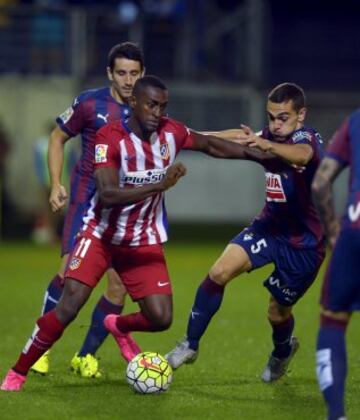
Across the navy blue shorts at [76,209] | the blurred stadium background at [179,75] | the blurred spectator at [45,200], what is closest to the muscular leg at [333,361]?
the navy blue shorts at [76,209]

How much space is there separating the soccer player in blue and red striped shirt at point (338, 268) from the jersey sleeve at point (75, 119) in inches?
119

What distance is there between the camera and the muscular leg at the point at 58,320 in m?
9.05

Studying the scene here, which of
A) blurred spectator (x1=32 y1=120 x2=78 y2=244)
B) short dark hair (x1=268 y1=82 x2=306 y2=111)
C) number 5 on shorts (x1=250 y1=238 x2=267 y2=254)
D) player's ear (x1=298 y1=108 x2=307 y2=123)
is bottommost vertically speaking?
blurred spectator (x1=32 y1=120 x2=78 y2=244)

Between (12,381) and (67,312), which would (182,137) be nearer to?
(67,312)

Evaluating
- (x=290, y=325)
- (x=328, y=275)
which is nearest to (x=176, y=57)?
(x=290, y=325)

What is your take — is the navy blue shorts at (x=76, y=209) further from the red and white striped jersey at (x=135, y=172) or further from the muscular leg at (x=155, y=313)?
the muscular leg at (x=155, y=313)

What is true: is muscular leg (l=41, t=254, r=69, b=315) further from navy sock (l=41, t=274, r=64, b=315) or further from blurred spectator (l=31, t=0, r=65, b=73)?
blurred spectator (l=31, t=0, r=65, b=73)

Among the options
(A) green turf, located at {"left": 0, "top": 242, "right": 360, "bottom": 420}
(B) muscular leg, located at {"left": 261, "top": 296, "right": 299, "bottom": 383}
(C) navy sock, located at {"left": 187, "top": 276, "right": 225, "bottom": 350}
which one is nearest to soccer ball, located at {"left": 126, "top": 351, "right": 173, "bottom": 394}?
(A) green turf, located at {"left": 0, "top": 242, "right": 360, "bottom": 420}

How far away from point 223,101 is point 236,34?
144 centimetres

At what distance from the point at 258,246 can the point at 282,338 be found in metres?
0.77

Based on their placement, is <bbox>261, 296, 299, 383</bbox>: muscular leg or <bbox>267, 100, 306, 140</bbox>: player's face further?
<bbox>261, 296, 299, 383</bbox>: muscular leg

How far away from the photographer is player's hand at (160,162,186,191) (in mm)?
8328

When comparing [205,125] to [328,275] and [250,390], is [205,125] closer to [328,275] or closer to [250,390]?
[250,390]

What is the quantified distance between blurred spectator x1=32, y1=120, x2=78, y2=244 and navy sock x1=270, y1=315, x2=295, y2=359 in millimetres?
13557
